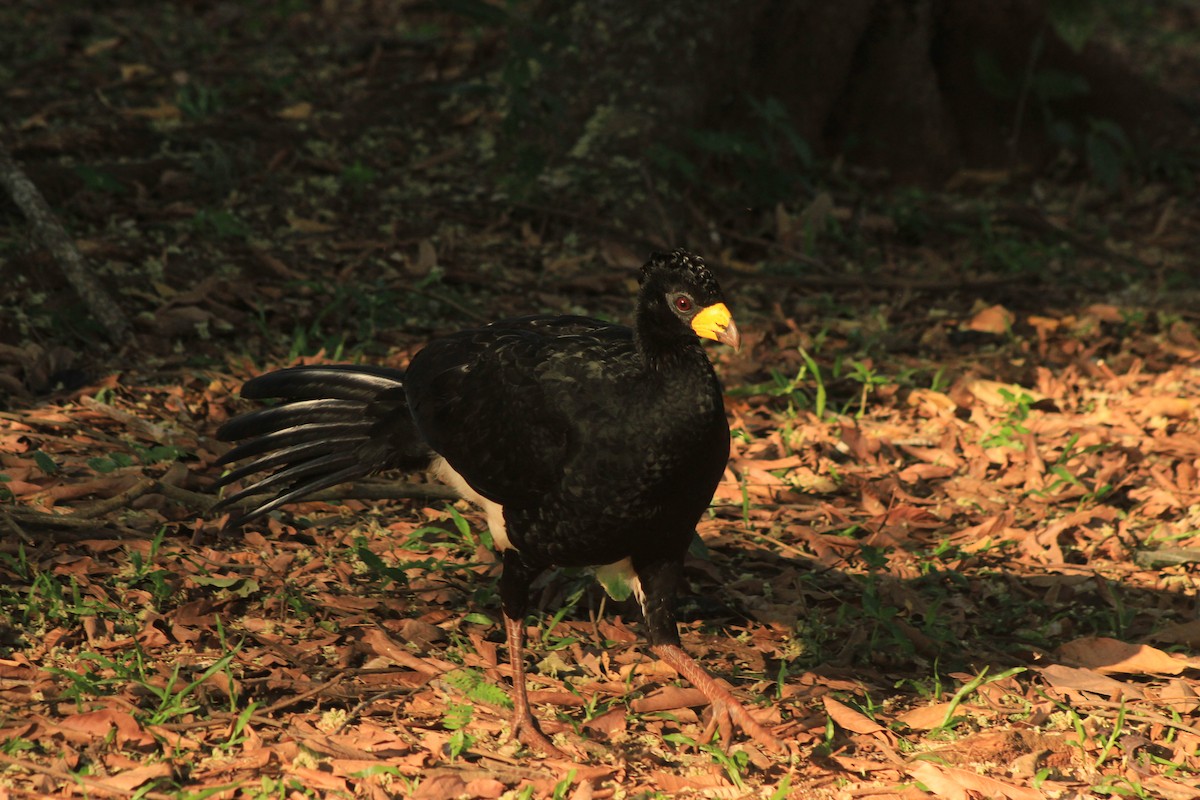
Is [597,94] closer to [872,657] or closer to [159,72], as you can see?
[159,72]

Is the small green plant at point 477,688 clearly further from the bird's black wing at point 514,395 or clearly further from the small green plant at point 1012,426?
the small green plant at point 1012,426

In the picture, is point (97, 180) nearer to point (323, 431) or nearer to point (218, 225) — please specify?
point (218, 225)

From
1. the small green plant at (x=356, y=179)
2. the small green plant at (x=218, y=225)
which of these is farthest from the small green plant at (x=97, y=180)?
the small green plant at (x=356, y=179)

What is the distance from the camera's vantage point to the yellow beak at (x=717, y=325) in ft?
11.5

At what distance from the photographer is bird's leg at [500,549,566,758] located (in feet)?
11.5

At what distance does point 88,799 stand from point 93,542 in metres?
1.22

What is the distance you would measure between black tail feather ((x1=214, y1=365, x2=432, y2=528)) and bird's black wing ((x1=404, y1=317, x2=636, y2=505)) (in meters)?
0.16

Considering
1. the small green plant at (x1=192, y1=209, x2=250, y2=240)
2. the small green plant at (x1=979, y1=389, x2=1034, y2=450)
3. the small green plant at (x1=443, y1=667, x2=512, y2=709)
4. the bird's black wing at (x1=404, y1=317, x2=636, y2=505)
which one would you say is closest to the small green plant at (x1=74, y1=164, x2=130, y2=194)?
the small green plant at (x1=192, y1=209, x2=250, y2=240)

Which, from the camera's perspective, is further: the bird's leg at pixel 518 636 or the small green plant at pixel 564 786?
the bird's leg at pixel 518 636

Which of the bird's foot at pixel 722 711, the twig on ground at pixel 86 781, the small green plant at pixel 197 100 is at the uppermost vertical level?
the small green plant at pixel 197 100

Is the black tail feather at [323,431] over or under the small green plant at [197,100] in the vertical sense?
under

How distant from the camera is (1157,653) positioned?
3.90m

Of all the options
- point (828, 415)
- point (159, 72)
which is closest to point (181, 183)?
point (159, 72)

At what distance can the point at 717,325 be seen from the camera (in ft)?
11.5
